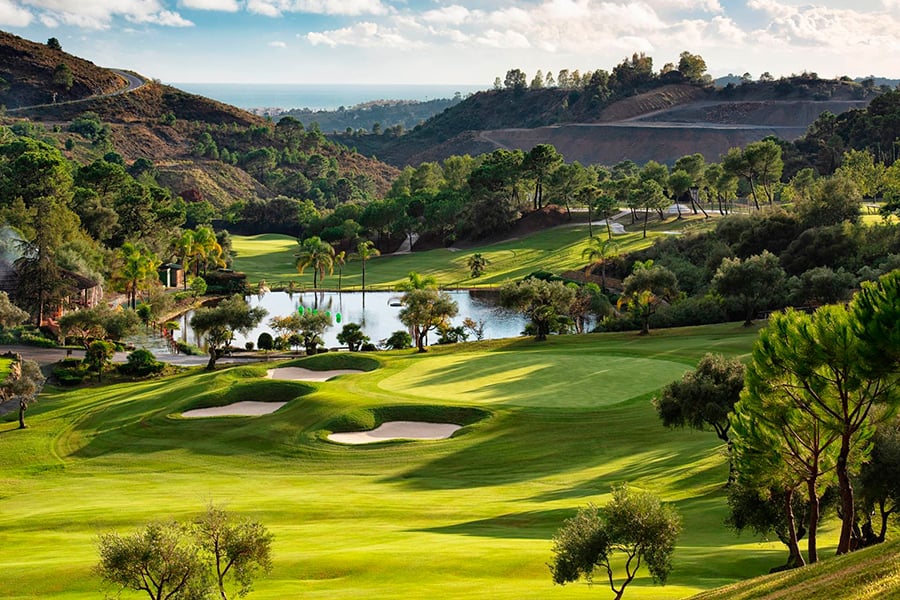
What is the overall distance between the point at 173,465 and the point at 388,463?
9619 mm

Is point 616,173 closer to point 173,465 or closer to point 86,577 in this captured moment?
point 173,465

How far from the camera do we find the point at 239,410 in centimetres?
4888

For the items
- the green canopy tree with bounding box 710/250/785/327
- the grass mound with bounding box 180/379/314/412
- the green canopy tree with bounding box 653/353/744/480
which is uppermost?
the green canopy tree with bounding box 710/250/785/327

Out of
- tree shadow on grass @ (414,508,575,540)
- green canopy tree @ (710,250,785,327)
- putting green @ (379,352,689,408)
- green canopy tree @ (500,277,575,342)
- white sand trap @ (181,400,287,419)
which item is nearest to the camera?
tree shadow on grass @ (414,508,575,540)

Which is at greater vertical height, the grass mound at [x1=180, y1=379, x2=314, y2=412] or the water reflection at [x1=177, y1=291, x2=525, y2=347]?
the water reflection at [x1=177, y1=291, x2=525, y2=347]

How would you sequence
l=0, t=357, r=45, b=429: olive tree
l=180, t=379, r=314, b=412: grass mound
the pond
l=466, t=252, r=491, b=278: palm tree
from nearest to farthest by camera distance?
l=0, t=357, r=45, b=429: olive tree → l=180, t=379, r=314, b=412: grass mound → the pond → l=466, t=252, r=491, b=278: palm tree

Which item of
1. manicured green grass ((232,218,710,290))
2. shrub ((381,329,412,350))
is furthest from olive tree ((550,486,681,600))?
manicured green grass ((232,218,710,290))

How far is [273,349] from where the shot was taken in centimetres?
7456

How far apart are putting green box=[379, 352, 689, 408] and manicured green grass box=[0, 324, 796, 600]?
0.54 ft

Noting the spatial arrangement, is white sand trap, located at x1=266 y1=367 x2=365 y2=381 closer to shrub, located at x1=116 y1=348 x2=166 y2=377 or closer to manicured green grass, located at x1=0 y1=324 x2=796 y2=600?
manicured green grass, located at x1=0 y1=324 x2=796 y2=600

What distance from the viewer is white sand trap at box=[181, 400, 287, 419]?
48062 mm

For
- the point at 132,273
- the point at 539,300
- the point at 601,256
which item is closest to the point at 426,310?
the point at 539,300

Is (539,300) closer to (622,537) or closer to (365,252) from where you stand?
(622,537)

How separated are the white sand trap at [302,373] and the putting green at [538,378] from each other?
14.2 feet
